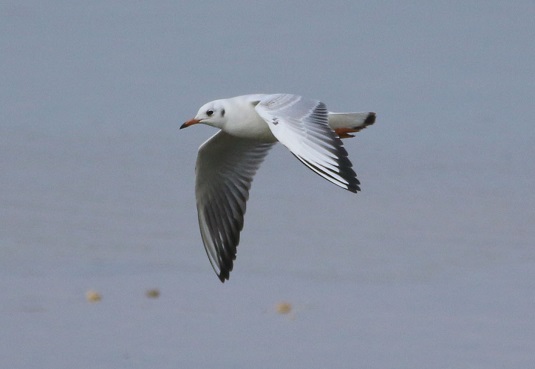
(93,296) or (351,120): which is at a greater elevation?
(351,120)

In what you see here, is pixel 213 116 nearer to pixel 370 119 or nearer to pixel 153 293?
pixel 370 119

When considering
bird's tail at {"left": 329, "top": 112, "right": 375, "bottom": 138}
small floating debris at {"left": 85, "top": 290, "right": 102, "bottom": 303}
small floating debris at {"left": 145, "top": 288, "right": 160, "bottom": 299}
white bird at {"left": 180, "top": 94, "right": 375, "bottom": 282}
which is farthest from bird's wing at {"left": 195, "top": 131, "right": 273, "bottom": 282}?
bird's tail at {"left": 329, "top": 112, "right": 375, "bottom": 138}

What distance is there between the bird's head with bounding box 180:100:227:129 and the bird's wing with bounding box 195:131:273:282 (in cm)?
50

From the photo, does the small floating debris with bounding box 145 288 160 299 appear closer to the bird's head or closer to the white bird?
the white bird

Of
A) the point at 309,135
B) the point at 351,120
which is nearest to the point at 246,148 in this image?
the point at 351,120

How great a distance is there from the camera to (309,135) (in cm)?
525

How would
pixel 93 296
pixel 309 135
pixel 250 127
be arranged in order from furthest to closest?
pixel 93 296
pixel 250 127
pixel 309 135

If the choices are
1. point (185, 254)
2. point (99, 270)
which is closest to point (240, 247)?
point (185, 254)

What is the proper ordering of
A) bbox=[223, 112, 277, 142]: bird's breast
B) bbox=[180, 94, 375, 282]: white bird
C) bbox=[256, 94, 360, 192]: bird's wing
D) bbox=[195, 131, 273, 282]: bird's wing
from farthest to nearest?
bbox=[195, 131, 273, 282]: bird's wing → bbox=[223, 112, 277, 142]: bird's breast → bbox=[180, 94, 375, 282]: white bird → bbox=[256, 94, 360, 192]: bird's wing

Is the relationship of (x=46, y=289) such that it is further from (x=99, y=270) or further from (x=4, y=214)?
(x=4, y=214)

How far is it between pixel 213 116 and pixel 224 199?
68cm

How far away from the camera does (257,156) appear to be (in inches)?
257

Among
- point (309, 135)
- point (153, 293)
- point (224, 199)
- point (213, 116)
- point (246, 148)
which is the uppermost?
point (309, 135)

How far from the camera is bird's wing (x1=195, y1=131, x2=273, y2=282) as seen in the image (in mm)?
6426
